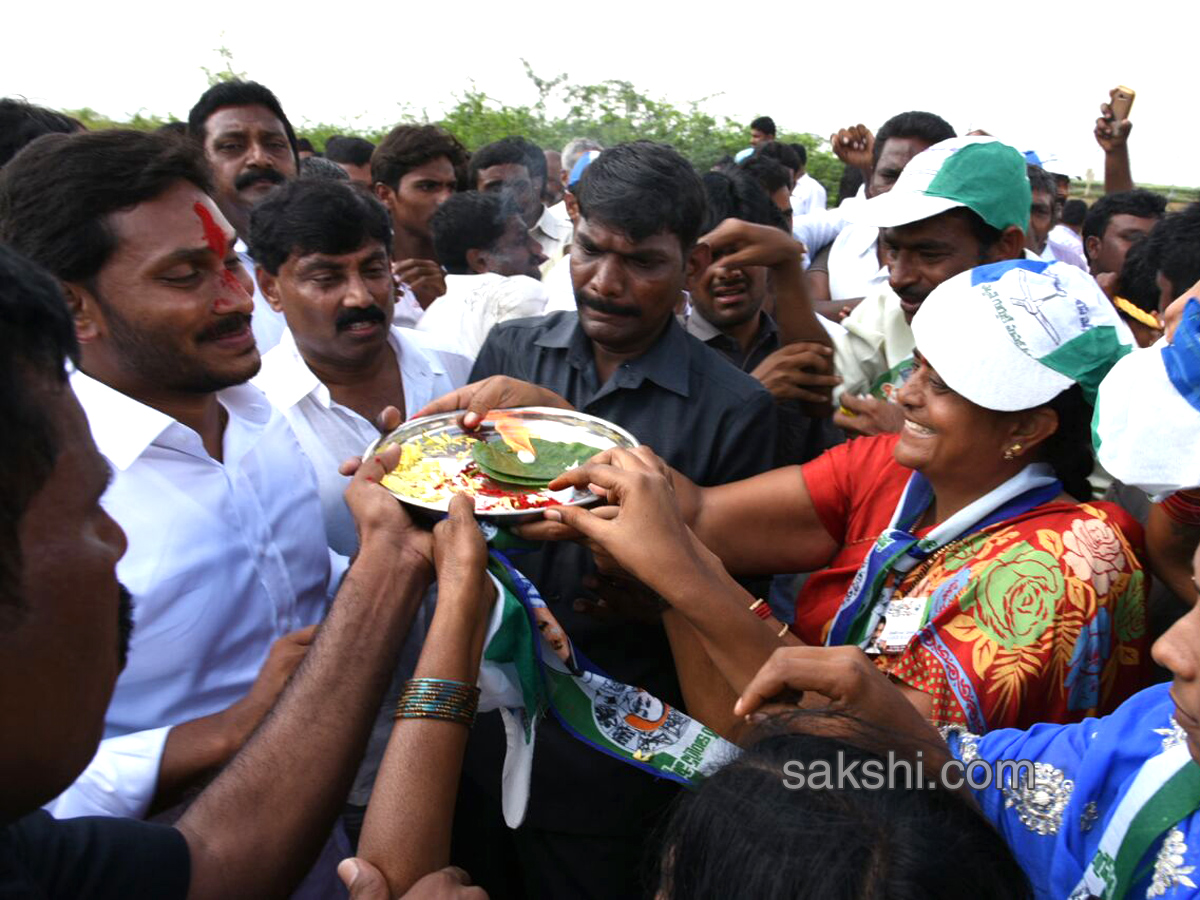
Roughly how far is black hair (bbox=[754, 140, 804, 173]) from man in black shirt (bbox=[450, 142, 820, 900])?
811 centimetres

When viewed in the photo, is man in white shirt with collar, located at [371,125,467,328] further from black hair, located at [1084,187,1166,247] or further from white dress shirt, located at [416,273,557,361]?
black hair, located at [1084,187,1166,247]

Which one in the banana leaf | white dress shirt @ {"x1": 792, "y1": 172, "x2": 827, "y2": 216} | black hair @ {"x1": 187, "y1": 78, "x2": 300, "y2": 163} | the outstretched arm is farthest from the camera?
white dress shirt @ {"x1": 792, "y1": 172, "x2": 827, "y2": 216}

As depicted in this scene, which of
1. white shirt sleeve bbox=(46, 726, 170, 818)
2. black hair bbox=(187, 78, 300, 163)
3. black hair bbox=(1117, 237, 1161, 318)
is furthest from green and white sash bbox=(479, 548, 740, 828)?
black hair bbox=(187, 78, 300, 163)

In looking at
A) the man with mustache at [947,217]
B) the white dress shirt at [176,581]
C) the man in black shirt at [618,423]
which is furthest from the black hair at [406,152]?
the white dress shirt at [176,581]

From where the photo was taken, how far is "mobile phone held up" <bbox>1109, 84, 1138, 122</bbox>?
22.0ft

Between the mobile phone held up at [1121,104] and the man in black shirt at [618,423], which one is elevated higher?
the mobile phone held up at [1121,104]

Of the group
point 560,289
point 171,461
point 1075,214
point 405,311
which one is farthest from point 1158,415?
point 1075,214

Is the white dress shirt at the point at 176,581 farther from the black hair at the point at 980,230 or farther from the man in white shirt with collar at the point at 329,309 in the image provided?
the black hair at the point at 980,230

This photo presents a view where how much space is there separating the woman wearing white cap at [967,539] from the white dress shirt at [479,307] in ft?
6.96

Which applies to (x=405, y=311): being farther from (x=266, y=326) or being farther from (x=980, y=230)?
(x=980, y=230)

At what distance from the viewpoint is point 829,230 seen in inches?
272

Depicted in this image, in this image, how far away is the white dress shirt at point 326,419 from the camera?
3.04m

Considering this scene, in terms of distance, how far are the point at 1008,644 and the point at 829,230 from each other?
534 cm

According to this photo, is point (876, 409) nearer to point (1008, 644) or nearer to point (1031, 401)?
point (1031, 401)
